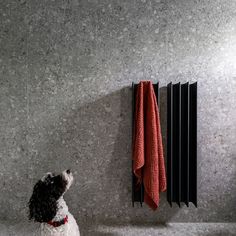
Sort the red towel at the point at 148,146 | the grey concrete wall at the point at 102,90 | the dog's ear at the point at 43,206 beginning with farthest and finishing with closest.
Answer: the grey concrete wall at the point at 102,90 < the red towel at the point at 148,146 < the dog's ear at the point at 43,206

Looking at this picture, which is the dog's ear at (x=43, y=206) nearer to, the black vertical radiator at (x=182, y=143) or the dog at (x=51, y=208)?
the dog at (x=51, y=208)

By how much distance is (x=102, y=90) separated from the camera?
180 centimetres

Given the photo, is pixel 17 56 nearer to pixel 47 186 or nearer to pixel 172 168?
pixel 47 186

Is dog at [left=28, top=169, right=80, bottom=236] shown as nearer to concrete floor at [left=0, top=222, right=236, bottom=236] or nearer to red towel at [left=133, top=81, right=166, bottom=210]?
concrete floor at [left=0, top=222, right=236, bottom=236]

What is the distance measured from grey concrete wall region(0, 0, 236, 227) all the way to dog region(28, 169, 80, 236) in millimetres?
463

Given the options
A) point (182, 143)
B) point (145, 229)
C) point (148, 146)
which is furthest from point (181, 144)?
point (145, 229)

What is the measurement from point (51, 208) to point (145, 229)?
745 millimetres

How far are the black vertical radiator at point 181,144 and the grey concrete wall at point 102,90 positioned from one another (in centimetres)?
10

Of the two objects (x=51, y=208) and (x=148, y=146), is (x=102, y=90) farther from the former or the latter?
(x=51, y=208)

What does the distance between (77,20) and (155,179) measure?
48.7 inches

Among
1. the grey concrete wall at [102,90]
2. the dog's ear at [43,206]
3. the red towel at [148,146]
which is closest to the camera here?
the dog's ear at [43,206]

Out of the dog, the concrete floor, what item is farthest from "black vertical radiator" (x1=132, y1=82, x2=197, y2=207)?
the dog

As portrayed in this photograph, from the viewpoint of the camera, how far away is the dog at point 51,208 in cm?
126

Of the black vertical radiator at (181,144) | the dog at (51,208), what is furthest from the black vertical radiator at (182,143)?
the dog at (51,208)
